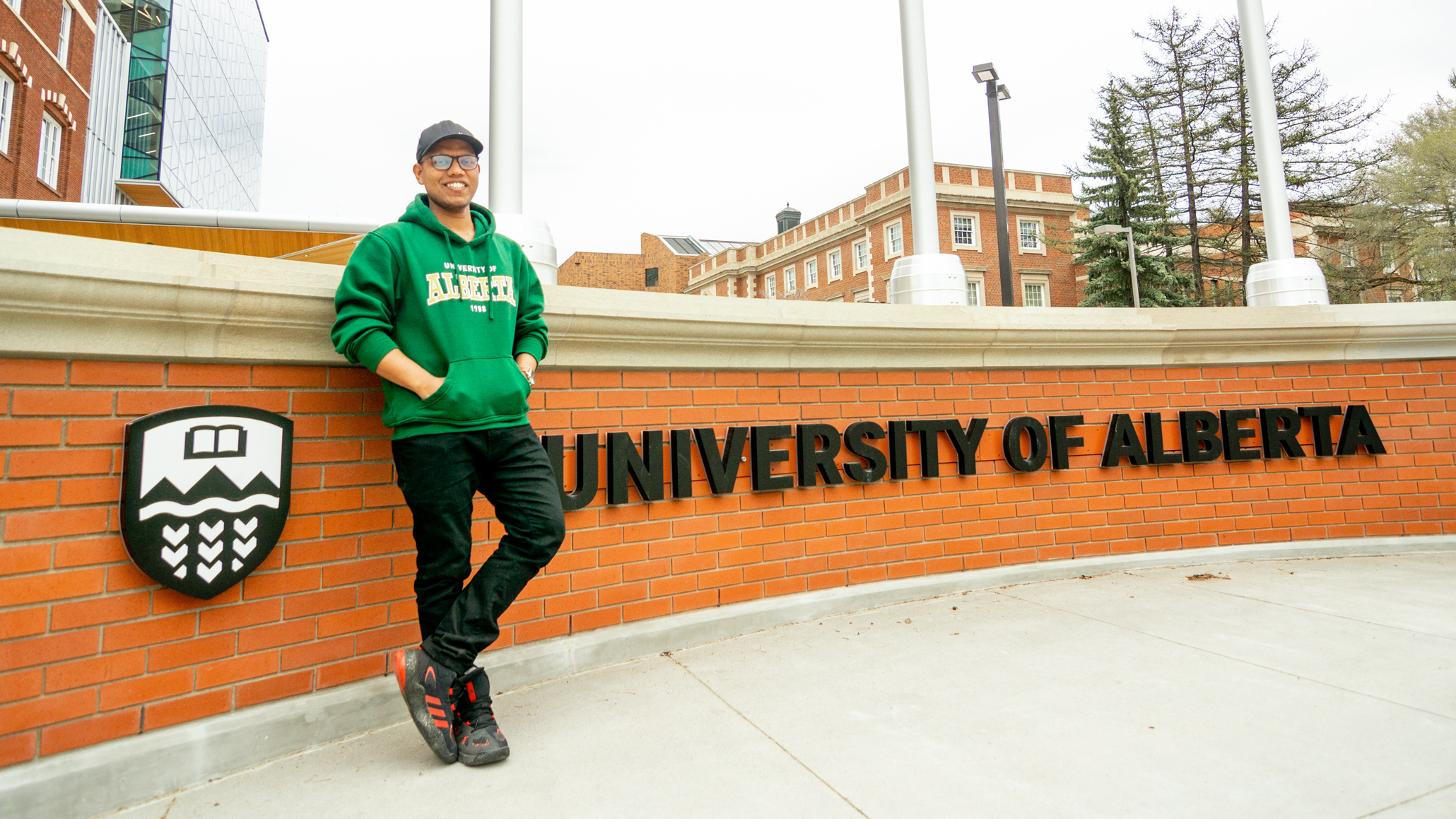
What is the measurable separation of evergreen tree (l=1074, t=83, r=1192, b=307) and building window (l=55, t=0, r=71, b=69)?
34.6m

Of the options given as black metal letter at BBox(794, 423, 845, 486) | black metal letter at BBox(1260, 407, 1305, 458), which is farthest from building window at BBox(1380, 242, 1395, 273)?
black metal letter at BBox(794, 423, 845, 486)

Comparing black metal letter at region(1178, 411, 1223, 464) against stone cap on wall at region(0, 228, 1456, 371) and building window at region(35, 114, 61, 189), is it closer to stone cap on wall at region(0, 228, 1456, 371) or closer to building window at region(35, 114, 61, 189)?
stone cap on wall at region(0, 228, 1456, 371)

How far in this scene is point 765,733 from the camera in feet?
7.36

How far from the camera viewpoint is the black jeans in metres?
2.12

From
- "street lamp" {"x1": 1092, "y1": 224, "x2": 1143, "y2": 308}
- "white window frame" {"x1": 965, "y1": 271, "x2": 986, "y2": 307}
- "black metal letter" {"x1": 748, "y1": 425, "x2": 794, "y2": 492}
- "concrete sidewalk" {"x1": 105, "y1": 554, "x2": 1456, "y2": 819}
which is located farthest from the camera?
"white window frame" {"x1": 965, "y1": 271, "x2": 986, "y2": 307}

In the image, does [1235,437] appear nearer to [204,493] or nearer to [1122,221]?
[204,493]

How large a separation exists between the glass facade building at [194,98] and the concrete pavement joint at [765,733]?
103 ft

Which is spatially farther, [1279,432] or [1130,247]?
[1130,247]

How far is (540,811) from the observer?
6.01ft

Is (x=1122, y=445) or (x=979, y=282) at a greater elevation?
(x=979, y=282)

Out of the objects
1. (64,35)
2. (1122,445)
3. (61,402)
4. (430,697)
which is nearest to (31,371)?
(61,402)

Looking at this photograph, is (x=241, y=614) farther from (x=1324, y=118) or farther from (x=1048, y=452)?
(x=1324, y=118)

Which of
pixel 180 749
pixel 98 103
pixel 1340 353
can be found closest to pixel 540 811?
pixel 180 749

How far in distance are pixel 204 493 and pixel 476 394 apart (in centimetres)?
80
